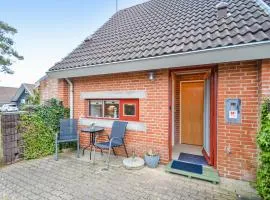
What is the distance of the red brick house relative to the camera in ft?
12.8

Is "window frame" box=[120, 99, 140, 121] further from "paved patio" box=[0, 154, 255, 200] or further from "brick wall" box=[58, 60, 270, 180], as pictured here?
"paved patio" box=[0, 154, 255, 200]

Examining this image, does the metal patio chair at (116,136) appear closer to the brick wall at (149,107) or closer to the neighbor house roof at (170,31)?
the brick wall at (149,107)

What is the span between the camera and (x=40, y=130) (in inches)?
238

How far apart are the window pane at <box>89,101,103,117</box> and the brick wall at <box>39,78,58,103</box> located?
1635 mm

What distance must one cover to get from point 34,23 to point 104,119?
8.89 metres

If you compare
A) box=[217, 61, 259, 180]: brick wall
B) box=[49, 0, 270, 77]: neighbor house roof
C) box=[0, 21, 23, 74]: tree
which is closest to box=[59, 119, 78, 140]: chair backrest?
box=[49, 0, 270, 77]: neighbor house roof

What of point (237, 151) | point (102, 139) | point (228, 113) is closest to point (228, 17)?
point (228, 113)

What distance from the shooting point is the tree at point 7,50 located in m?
20.5

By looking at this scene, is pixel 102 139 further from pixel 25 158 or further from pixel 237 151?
pixel 237 151

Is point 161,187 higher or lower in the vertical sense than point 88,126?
lower

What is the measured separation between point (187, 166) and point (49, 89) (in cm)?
598

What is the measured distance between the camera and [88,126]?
6.61 m

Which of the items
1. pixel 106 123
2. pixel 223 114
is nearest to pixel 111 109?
pixel 106 123

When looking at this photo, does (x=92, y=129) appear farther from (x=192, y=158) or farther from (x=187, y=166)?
(x=192, y=158)
